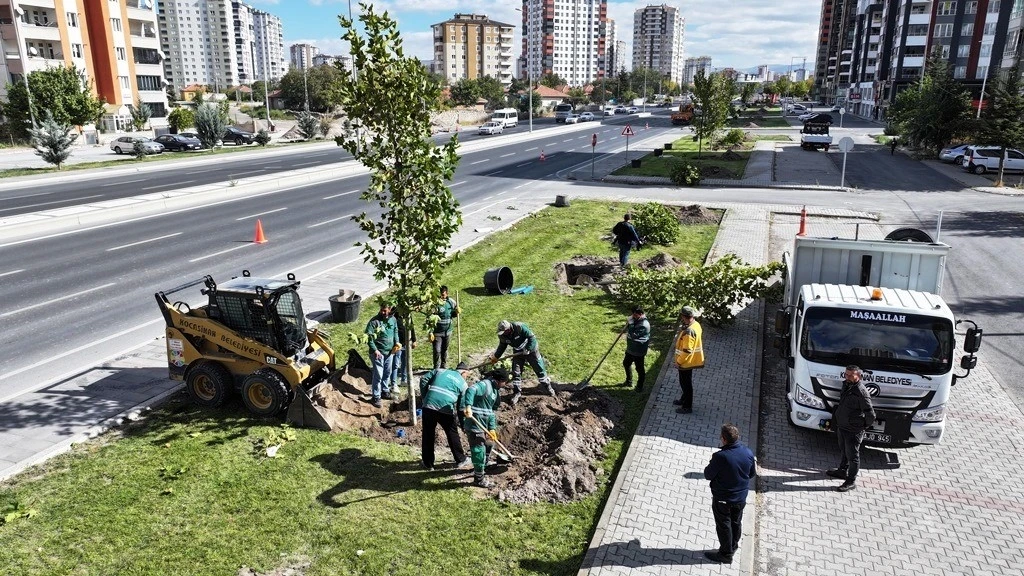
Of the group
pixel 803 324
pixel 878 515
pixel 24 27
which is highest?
pixel 24 27

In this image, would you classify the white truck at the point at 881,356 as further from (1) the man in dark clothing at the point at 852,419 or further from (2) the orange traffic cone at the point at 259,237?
(2) the orange traffic cone at the point at 259,237

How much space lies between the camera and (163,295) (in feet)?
30.7

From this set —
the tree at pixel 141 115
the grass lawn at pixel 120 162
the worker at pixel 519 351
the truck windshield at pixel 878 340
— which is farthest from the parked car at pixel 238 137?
the truck windshield at pixel 878 340

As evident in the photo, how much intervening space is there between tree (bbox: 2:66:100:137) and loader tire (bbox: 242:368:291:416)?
150ft

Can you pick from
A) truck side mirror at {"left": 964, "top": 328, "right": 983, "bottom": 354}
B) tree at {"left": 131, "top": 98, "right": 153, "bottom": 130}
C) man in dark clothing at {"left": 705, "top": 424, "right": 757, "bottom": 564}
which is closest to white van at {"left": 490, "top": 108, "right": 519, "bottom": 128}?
tree at {"left": 131, "top": 98, "right": 153, "bottom": 130}

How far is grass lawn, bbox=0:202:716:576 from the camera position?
253 inches

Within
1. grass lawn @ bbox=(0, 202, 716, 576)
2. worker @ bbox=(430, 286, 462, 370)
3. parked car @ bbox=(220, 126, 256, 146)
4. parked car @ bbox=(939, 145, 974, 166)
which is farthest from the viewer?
parked car @ bbox=(220, 126, 256, 146)

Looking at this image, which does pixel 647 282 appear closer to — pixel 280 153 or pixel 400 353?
pixel 400 353

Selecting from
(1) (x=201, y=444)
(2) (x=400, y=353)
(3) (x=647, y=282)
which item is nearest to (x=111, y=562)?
(1) (x=201, y=444)

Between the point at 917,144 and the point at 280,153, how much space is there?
4679cm

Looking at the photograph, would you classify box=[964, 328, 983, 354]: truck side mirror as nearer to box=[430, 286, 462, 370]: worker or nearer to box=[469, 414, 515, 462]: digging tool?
box=[469, 414, 515, 462]: digging tool

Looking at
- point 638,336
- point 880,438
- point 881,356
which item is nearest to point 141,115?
point 638,336

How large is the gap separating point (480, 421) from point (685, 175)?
28217mm

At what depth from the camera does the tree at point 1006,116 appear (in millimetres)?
32938
